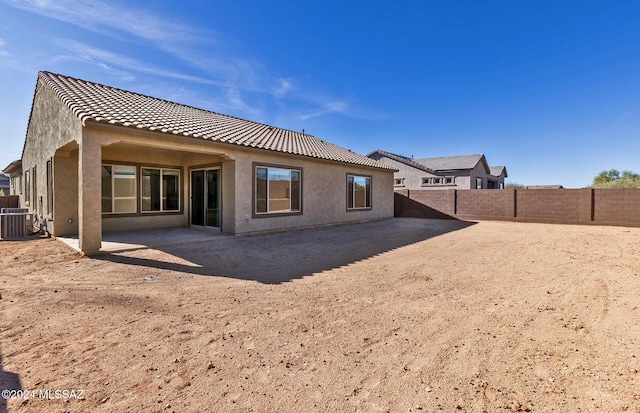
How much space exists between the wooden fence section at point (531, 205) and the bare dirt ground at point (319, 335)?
9.99 metres

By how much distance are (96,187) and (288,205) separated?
239 inches

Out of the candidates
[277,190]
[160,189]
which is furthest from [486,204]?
[160,189]

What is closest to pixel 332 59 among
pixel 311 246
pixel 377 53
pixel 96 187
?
pixel 377 53

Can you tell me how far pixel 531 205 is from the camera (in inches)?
614

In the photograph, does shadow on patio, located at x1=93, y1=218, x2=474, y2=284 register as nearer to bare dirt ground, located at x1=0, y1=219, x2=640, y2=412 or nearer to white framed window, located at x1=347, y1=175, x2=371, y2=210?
bare dirt ground, located at x1=0, y1=219, x2=640, y2=412

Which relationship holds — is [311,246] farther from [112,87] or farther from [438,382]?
[112,87]

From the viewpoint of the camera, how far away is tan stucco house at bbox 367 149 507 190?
3062 cm

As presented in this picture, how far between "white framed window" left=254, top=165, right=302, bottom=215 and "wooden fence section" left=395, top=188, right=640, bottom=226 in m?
9.50

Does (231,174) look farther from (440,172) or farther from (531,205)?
(440,172)

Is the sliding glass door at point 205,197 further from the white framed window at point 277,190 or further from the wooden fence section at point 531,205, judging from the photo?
the wooden fence section at point 531,205

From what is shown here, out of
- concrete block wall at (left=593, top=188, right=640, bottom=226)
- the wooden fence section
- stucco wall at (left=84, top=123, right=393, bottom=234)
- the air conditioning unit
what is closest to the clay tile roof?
the wooden fence section

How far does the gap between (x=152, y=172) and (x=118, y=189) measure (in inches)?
48.6

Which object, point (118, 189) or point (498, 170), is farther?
point (498, 170)

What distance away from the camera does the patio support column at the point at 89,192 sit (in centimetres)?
647
